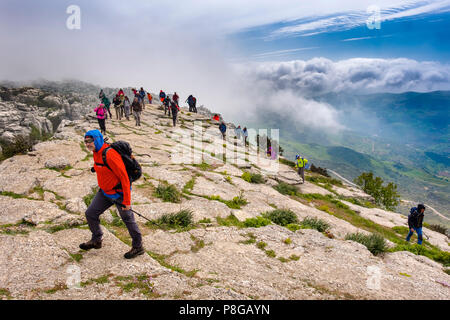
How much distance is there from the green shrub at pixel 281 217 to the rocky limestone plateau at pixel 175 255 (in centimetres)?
55

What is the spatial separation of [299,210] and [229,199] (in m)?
3.66

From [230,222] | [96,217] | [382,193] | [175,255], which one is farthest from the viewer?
[382,193]

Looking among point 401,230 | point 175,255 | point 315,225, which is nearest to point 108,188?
point 175,255

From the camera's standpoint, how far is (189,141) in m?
22.0

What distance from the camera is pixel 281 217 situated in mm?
9570

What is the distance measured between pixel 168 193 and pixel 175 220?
2.19 meters

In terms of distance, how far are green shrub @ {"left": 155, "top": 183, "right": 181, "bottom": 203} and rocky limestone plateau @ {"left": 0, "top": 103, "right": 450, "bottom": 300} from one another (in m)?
0.26

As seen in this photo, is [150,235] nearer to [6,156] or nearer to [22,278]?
[22,278]

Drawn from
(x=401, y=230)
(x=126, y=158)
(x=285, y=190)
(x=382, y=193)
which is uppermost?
(x=126, y=158)

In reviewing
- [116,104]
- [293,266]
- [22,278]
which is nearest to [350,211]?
[293,266]

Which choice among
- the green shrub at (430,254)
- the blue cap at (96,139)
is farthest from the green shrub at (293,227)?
the blue cap at (96,139)

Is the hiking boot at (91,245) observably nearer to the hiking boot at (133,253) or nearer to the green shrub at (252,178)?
the hiking boot at (133,253)

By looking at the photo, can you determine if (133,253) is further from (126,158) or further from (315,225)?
(315,225)

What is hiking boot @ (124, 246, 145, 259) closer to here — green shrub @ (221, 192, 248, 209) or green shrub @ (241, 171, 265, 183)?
green shrub @ (221, 192, 248, 209)
